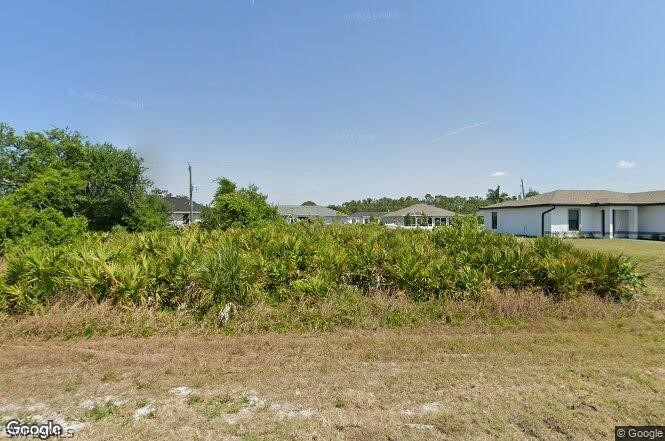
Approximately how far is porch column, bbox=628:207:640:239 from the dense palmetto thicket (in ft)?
70.8

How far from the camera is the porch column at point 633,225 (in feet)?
76.9

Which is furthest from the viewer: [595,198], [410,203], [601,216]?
[410,203]

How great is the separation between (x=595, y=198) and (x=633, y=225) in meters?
2.88

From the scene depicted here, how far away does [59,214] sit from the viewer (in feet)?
32.4

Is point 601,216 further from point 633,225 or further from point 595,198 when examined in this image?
point 633,225

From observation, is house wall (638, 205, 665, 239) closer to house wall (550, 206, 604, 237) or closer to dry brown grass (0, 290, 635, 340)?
house wall (550, 206, 604, 237)

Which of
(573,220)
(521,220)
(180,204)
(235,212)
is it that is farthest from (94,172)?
(573,220)

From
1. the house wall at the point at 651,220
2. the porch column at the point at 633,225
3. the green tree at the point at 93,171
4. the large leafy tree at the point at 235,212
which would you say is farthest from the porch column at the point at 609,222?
the green tree at the point at 93,171

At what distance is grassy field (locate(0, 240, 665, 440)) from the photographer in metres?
2.91

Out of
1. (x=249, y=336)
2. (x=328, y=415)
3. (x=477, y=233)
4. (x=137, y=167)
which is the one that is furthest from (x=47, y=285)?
(x=137, y=167)

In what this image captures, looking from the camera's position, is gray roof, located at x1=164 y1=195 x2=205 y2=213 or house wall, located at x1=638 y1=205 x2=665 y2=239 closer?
house wall, located at x1=638 y1=205 x2=665 y2=239

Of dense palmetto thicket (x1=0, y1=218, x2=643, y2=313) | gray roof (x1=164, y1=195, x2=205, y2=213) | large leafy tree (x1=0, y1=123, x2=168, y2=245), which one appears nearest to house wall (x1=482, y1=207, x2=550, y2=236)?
dense palmetto thicket (x1=0, y1=218, x2=643, y2=313)

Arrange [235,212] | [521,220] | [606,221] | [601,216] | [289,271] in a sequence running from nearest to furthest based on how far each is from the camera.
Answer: [289,271], [235,212], [606,221], [601,216], [521,220]

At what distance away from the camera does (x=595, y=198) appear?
2433 cm
